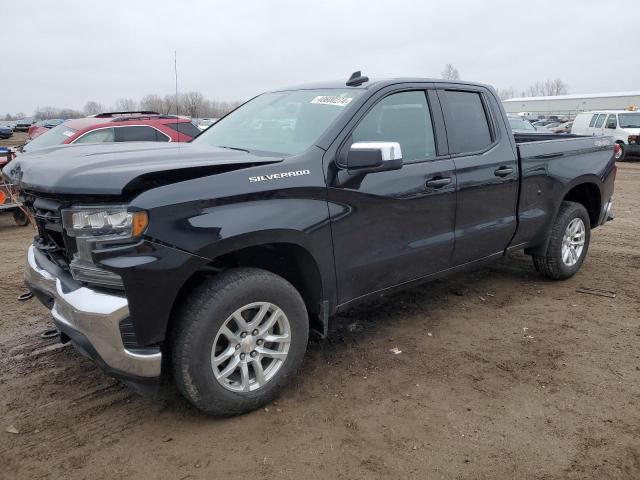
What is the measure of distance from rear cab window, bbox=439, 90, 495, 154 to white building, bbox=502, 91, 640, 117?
5572 cm

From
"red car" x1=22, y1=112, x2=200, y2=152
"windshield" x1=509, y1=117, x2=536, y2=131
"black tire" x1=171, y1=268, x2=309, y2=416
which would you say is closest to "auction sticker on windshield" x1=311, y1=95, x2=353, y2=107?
"black tire" x1=171, y1=268, x2=309, y2=416

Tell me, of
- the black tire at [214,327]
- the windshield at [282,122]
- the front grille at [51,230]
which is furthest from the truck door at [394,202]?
the front grille at [51,230]

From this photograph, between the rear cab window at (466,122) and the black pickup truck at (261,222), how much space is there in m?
0.01

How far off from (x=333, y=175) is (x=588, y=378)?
2.09 m

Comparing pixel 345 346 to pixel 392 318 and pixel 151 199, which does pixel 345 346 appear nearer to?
pixel 392 318

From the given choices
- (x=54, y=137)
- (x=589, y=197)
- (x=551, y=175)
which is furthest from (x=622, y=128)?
(x=54, y=137)

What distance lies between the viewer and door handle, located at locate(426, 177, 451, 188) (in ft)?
12.2

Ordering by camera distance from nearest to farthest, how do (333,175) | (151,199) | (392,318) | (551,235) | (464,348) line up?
1. (151,199)
2. (333,175)
3. (464,348)
4. (392,318)
5. (551,235)

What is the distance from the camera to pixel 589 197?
5566 mm

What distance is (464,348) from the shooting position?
3.83 meters

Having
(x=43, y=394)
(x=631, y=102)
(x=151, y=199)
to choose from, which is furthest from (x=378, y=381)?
(x=631, y=102)

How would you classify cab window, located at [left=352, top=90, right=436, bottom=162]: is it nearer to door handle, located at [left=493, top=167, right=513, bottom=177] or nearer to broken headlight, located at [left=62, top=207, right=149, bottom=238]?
door handle, located at [left=493, top=167, right=513, bottom=177]

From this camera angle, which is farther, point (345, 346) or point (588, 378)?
point (345, 346)

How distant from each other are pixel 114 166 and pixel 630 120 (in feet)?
72.1
